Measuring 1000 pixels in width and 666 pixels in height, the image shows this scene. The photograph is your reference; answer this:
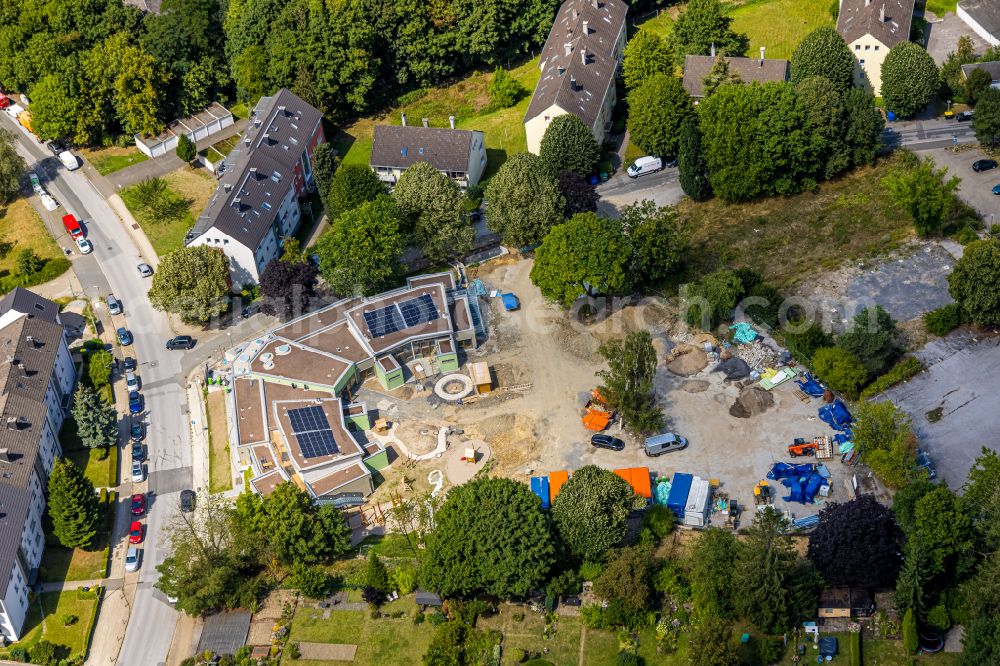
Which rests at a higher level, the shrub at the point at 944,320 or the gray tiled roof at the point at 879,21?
the gray tiled roof at the point at 879,21

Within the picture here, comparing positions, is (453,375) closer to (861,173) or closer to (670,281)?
(670,281)

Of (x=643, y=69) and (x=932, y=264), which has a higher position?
(x=643, y=69)

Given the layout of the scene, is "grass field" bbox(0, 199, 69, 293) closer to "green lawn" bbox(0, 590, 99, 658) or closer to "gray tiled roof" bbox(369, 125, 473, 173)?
"gray tiled roof" bbox(369, 125, 473, 173)

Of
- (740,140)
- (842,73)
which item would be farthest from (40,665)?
(842,73)

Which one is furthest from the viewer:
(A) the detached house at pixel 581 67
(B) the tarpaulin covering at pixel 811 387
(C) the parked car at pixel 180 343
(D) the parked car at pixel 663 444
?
(A) the detached house at pixel 581 67

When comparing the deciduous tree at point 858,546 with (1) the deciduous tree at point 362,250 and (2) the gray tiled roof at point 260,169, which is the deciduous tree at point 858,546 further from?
(2) the gray tiled roof at point 260,169

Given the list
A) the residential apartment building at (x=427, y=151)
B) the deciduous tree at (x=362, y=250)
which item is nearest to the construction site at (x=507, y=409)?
the deciduous tree at (x=362, y=250)

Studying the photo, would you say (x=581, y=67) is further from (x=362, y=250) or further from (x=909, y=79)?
(x=362, y=250)
